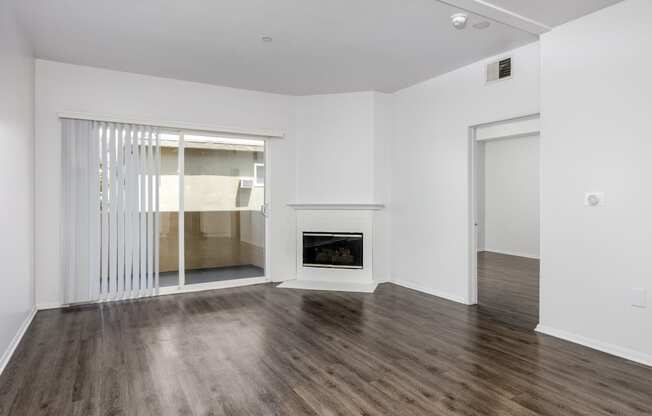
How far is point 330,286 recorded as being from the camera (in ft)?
17.3

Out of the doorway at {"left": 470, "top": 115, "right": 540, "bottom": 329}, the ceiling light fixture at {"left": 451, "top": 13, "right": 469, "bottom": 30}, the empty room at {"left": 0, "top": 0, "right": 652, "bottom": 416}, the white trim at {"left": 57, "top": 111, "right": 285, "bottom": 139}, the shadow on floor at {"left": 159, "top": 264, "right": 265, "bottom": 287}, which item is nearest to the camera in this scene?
the empty room at {"left": 0, "top": 0, "right": 652, "bottom": 416}

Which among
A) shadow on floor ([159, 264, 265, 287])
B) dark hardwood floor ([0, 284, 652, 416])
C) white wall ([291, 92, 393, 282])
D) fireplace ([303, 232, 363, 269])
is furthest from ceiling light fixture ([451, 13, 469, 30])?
shadow on floor ([159, 264, 265, 287])

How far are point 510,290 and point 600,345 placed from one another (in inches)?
78.1

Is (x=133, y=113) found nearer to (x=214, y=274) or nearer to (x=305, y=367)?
(x=214, y=274)

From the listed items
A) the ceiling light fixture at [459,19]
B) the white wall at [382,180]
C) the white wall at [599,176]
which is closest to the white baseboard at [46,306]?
the white wall at [382,180]

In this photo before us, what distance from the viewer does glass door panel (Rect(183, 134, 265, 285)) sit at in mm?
5074

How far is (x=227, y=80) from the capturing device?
4.90 m

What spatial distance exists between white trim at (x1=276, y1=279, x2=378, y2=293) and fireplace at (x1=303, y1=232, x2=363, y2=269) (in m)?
0.24

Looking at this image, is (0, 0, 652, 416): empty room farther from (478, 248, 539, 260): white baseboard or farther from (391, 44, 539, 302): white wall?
(478, 248, 539, 260): white baseboard

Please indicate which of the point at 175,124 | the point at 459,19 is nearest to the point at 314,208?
the point at 175,124

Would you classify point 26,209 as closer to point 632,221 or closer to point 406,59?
point 406,59

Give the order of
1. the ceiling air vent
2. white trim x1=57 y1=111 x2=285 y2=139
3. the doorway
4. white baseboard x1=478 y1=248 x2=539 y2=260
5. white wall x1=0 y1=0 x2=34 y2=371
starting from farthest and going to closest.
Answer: white baseboard x1=478 y1=248 x2=539 y2=260, the doorway, white trim x1=57 y1=111 x2=285 y2=139, the ceiling air vent, white wall x1=0 y1=0 x2=34 y2=371

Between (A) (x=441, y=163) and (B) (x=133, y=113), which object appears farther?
(A) (x=441, y=163)

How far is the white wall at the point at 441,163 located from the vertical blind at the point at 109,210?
124 inches
